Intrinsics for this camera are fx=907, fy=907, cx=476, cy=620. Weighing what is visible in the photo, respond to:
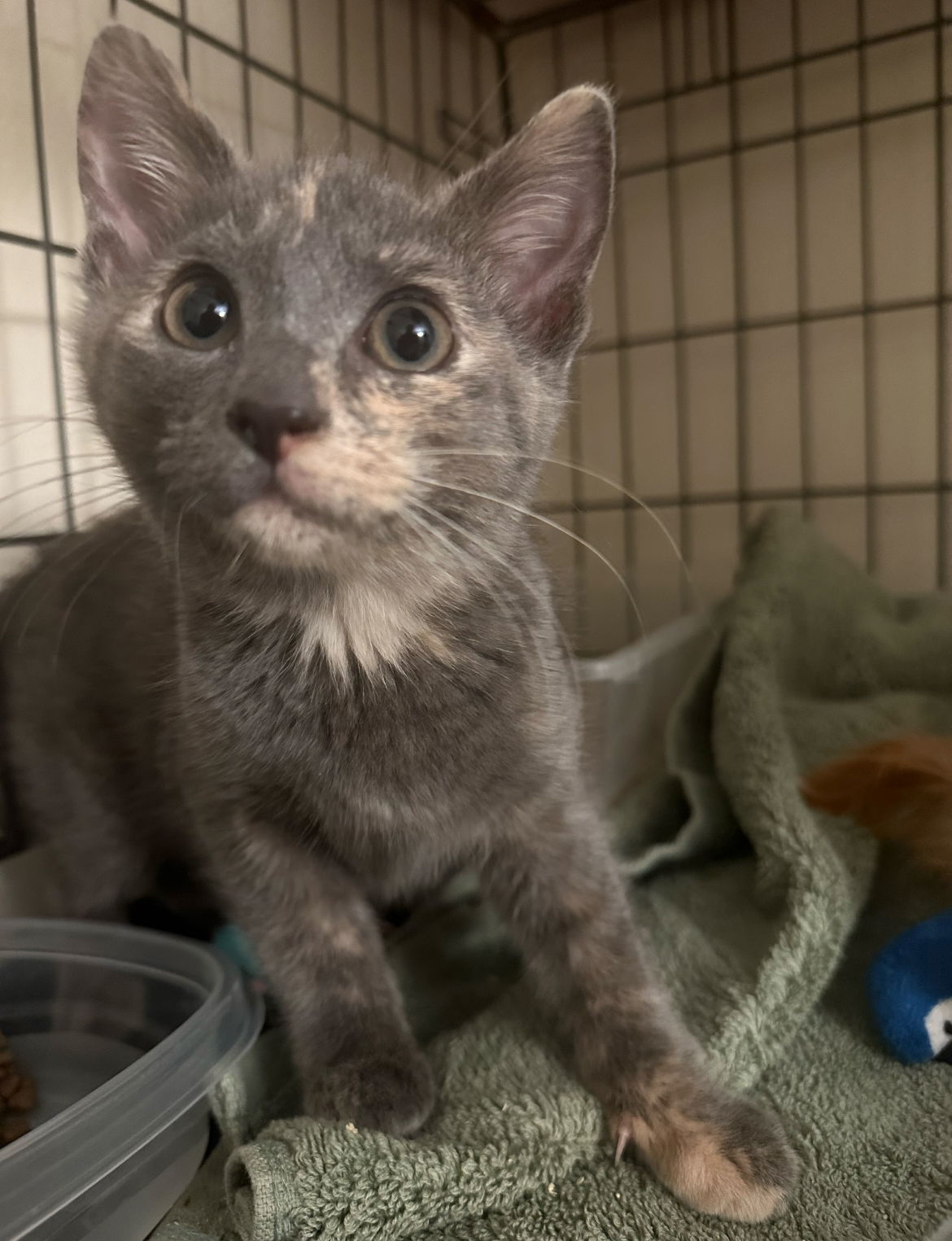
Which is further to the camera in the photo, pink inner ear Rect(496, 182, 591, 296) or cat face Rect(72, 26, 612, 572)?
pink inner ear Rect(496, 182, 591, 296)

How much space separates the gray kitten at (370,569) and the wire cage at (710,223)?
Answer: 467 millimetres

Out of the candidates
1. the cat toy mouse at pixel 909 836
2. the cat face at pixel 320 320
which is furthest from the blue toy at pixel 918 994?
the cat face at pixel 320 320

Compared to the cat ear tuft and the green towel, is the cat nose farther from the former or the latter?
the green towel

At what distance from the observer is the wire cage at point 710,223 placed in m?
1.27

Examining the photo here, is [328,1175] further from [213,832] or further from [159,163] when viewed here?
[159,163]

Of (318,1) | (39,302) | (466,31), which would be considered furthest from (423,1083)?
(466,31)

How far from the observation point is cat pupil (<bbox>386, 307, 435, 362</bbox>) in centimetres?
60

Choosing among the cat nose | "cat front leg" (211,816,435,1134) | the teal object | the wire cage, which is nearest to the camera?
the cat nose

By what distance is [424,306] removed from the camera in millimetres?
621

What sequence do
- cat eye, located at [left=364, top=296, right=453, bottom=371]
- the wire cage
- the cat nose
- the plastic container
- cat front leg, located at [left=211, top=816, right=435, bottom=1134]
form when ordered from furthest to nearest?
the wire cage < the plastic container < cat front leg, located at [left=211, top=816, right=435, bottom=1134] < cat eye, located at [left=364, top=296, right=453, bottom=371] < the cat nose

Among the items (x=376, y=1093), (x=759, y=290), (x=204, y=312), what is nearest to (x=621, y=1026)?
(x=376, y=1093)

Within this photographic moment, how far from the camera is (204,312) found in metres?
0.60

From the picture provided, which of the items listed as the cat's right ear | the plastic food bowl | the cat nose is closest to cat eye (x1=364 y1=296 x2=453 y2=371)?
the cat nose

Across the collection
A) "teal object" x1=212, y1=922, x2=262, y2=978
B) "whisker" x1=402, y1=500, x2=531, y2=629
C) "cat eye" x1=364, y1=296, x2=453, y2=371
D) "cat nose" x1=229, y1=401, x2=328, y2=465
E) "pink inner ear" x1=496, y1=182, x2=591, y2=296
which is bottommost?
"teal object" x1=212, y1=922, x2=262, y2=978
